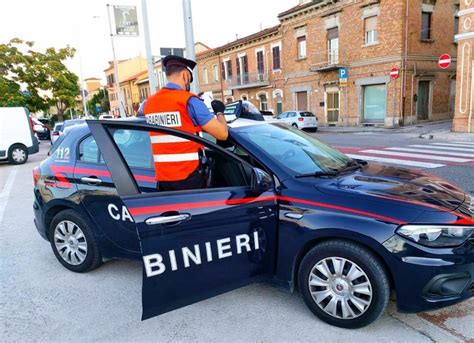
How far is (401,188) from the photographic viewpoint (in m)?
2.56

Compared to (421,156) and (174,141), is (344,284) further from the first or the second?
(421,156)

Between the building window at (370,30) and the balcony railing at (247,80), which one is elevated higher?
the building window at (370,30)

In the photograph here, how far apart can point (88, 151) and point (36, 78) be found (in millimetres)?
29896

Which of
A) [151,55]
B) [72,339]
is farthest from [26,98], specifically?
[72,339]

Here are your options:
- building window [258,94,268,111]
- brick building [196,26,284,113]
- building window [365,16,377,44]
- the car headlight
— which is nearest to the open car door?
the car headlight

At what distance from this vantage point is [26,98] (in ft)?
92.1

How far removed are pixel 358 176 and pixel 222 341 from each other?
5.55 ft

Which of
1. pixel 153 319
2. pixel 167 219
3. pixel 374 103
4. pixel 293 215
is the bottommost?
pixel 153 319

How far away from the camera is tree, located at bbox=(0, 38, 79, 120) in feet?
85.8

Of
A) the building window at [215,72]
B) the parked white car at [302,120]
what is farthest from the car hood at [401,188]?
the building window at [215,72]

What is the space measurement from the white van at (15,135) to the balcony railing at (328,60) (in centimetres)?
1722

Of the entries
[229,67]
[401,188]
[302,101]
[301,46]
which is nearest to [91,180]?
[401,188]

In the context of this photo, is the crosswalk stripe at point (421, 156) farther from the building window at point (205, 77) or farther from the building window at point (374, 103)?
the building window at point (205, 77)

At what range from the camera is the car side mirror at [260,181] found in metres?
2.44
